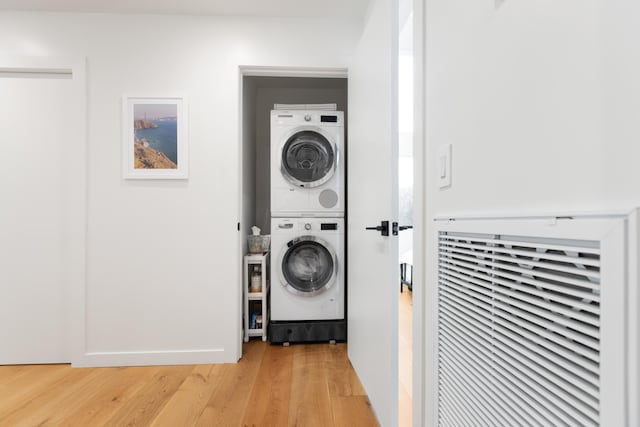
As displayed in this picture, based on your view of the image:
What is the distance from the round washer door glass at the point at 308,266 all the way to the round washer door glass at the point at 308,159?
1.68 ft

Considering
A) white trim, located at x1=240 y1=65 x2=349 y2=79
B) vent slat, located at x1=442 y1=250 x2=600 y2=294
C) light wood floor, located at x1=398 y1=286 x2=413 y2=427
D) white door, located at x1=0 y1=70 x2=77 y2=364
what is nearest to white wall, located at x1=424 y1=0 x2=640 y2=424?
vent slat, located at x1=442 y1=250 x2=600 y2=294

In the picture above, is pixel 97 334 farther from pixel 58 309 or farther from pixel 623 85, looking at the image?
pixel 623 85

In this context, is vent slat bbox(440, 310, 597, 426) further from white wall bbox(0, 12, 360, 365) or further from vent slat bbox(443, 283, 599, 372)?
white wall bbox(0, 12, 360, 365)

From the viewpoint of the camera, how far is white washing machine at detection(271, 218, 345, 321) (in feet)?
9.20

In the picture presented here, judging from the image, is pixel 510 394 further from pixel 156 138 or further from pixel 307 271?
pixel 156 138

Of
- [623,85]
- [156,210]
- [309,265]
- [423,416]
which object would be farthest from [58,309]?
[623,85]

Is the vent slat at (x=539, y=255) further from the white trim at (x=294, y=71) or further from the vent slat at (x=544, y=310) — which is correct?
the white trim at (x=294, y=71)

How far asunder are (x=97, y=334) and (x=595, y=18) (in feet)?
9.81

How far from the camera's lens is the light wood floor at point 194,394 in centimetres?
177

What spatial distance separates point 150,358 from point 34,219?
1.29 metres

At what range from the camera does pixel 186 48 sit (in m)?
2.47

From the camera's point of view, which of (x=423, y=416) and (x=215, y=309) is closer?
(x=423, y=416)

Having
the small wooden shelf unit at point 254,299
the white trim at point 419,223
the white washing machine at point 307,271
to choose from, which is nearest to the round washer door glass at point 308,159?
the white washing machine at point 307,271

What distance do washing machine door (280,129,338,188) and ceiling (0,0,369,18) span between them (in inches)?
33.8
